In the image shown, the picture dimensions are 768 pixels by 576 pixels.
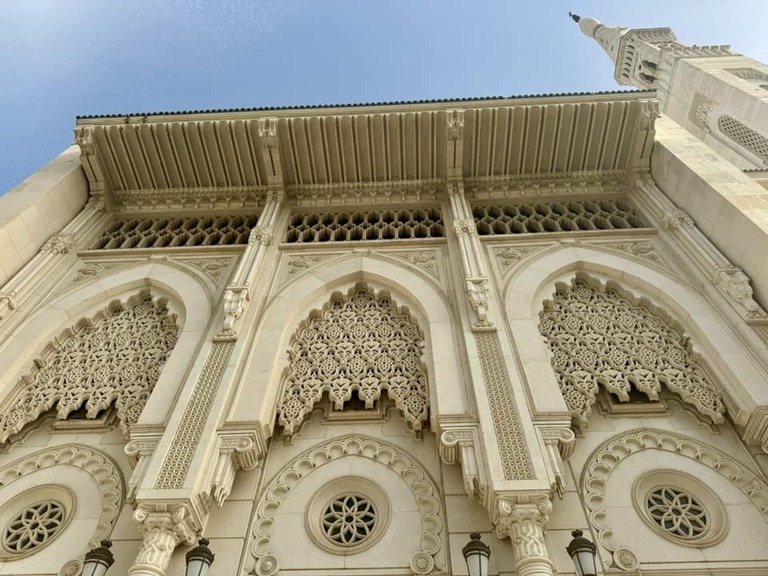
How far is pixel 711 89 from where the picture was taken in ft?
44.8

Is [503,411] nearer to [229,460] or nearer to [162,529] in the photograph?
[229,460]

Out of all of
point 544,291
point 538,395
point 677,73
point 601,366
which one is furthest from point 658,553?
point 677,73

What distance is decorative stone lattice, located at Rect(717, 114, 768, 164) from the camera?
1157 cm

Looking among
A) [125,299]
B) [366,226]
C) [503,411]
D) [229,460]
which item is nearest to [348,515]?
[229,460]

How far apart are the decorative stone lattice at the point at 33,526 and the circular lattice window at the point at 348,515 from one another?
7.09ft

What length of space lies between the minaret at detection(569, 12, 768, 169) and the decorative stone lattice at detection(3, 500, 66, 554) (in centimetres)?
1415

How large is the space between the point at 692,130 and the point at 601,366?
1295 centimetres

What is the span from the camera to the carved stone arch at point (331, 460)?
3732mm

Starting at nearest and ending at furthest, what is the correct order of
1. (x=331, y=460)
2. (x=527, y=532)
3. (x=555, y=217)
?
(x=527, y=532), (x=331, y=460), (x=555, y=217)

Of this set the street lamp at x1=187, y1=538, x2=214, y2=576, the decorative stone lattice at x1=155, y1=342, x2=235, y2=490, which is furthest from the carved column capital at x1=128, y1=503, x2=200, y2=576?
the street lamp at x1=187, y1=538, x2=214, y2=576

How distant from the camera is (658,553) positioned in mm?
3652

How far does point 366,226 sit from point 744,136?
35.7ft

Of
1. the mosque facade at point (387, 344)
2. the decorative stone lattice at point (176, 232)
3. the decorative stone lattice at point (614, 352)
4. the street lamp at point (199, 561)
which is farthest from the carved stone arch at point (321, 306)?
the decorative stone lattice at point (176, 232)

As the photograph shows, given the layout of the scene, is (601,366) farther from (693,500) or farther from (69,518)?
(69,518)
